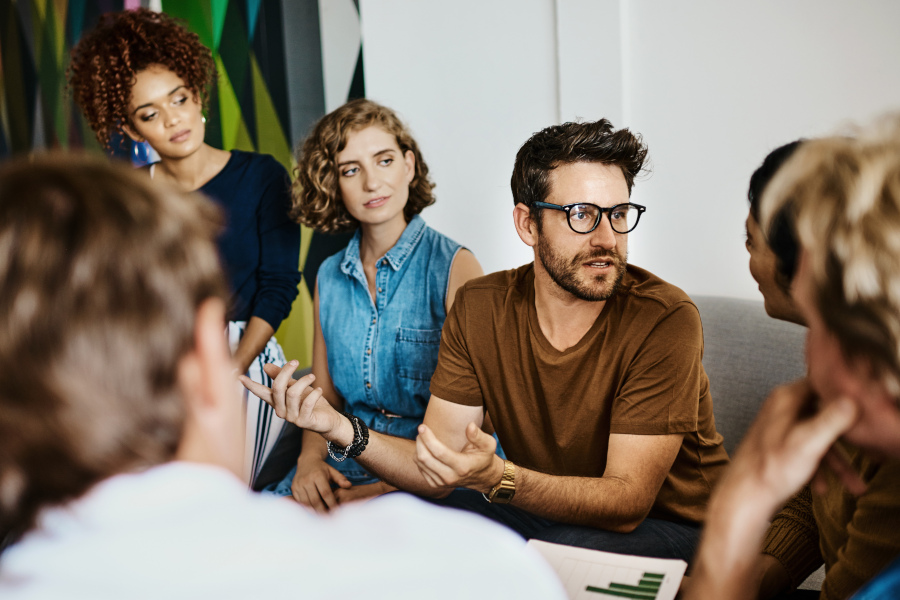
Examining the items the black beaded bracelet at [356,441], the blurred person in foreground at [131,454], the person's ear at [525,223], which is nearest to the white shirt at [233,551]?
the blurred person in foreground at [131,454]

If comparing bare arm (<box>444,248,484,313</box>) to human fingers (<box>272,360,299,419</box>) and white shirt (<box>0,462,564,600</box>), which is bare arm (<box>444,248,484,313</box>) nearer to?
human fingers (<box>272,360,299,419</box>)

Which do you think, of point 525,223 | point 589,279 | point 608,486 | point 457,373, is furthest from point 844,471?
point 525,223

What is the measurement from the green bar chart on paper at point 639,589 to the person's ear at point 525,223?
3.27 ft

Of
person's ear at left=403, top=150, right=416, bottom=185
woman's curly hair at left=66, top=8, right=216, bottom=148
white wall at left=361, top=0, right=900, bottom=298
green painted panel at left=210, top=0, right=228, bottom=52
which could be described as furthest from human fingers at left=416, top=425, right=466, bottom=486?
green painted panel at left=210, top=0, right=228, bottom=52

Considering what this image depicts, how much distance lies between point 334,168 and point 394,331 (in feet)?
1.82

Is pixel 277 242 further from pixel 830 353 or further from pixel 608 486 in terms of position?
pixel 830 353

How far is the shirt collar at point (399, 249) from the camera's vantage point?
2.18 m

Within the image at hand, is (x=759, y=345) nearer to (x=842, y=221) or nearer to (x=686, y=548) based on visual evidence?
(x=686, y=548)

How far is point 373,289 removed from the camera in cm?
226

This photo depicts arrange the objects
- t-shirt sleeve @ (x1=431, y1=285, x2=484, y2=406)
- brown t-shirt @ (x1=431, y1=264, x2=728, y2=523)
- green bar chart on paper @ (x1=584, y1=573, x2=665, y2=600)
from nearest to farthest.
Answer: green bar chart on paper @ (x1=584, y1=573, x2=665, y2=600) < brown t-shirt @ (x1=431, y1=264, x2=728, y2=523) < t-shirt sleeve @ (x1=431, y1=285, x2=484, y2=406)

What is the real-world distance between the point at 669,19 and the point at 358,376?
1.57m

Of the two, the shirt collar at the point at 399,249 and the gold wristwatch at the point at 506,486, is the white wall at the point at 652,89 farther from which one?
the gold wristwatch at the point at 506,486

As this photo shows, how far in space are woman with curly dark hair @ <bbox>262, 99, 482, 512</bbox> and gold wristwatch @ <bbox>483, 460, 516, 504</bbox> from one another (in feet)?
2.35

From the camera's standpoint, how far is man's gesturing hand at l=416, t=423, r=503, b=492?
1.23 metres
